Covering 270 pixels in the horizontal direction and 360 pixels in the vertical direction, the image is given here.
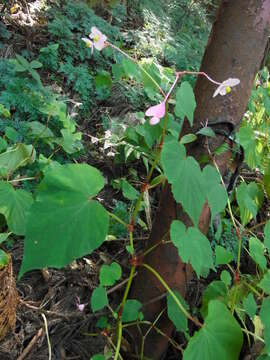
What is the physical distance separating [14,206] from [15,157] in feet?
0.93

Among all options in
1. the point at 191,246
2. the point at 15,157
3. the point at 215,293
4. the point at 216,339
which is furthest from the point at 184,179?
the point at 15,157

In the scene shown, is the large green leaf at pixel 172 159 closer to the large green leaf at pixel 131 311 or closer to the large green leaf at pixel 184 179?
the large green leaf at pixel 184 179

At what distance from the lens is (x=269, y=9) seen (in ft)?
3.48

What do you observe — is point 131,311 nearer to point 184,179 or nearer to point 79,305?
point 79,305

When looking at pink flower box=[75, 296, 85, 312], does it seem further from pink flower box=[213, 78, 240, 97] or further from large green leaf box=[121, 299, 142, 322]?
pink flower box=[213, 78, 240, 97]

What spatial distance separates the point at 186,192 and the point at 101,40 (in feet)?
1.50

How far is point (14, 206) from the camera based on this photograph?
1111 mm

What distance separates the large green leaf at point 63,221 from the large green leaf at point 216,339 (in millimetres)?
354

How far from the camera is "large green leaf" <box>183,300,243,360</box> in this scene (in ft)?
2.79

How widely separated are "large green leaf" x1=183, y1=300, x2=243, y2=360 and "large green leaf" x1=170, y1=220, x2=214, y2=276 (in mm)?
117

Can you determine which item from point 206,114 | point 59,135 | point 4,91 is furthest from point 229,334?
point 4,91

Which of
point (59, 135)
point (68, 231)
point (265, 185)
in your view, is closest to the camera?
point (68, 231)

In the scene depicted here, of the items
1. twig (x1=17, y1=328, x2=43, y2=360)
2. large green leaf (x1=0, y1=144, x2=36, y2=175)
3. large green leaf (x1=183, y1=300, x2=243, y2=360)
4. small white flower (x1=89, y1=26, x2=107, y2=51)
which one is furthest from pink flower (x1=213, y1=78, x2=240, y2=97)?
twig (x1=17, y1=328, x2=43, y2=360)

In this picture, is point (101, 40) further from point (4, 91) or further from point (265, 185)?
point (4, 91)
